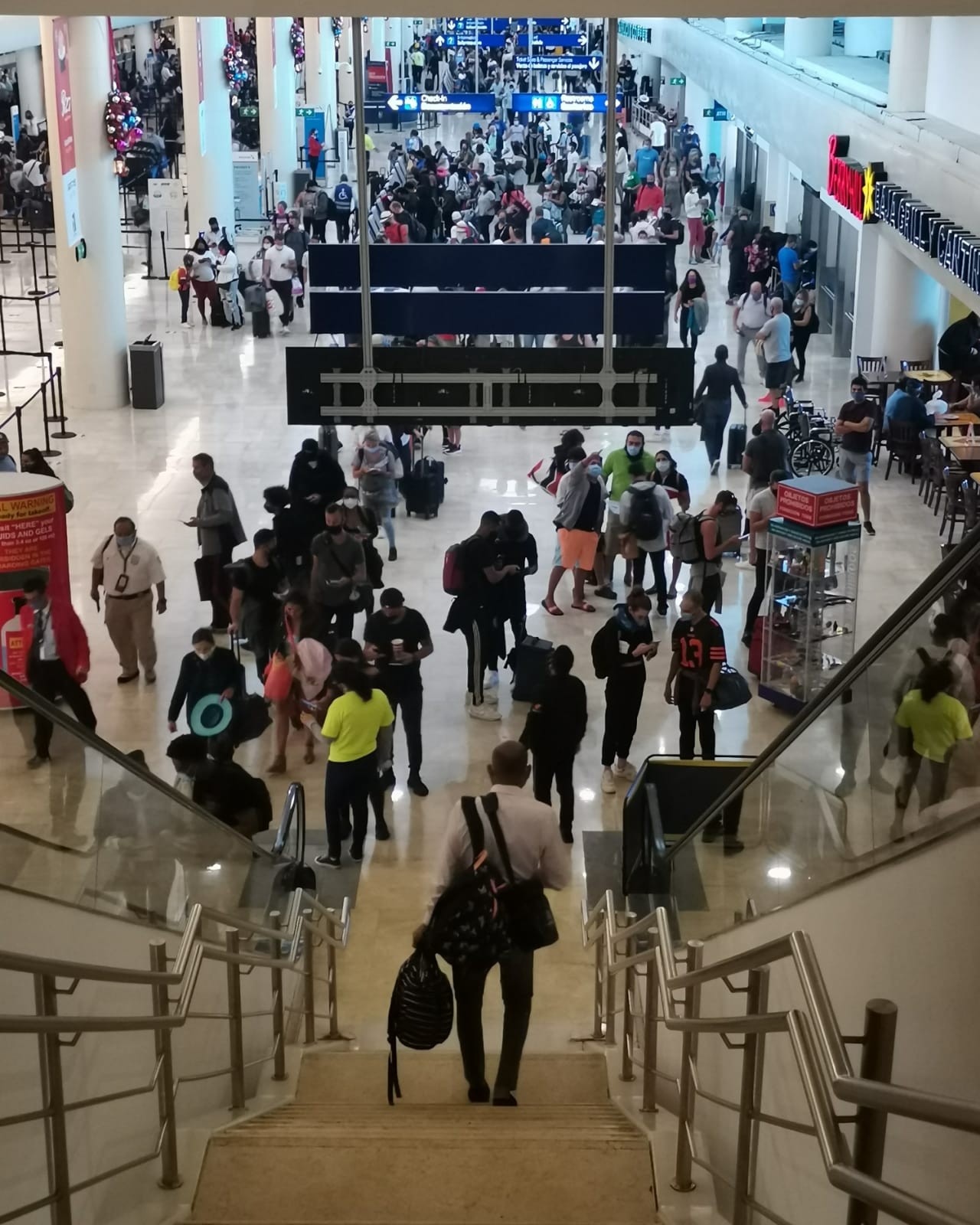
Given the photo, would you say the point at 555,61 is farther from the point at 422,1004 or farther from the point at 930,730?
the point at 930,730

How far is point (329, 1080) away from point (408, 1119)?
3.30ft

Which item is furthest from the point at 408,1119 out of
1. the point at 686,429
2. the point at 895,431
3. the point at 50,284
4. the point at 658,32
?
the point at 658,32

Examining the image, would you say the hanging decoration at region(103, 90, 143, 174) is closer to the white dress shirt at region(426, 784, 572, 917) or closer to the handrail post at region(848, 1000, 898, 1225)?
the white dress shirt at region(426, 784, 572, 917)

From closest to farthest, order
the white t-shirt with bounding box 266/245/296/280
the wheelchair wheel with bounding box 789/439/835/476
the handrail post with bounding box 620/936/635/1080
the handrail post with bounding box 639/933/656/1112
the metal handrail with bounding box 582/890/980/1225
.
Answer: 1. the metal handrail with bounding box 582/890/980/1225
2. the handrail post with bounding box 639/933/656/1112
3. the handrail post with bounding box 620/936/635/1080
4. the wheelchair wheel with bounding box 789/439/835/476
5. the white t-shirt with bounding box 266/245/296/280

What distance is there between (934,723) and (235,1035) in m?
2.73

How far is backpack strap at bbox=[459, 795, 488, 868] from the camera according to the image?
539 cm

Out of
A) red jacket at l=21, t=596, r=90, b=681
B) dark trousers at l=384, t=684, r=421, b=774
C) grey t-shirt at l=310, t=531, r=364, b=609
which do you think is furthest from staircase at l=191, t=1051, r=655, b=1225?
grey t-shirt at l=310, t=531, r=364, b=609

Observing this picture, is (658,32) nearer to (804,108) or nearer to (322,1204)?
(804,108)

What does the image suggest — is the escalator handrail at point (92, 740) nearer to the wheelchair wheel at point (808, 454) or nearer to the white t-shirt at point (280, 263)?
the wheelchair wheel at point (808, 454)

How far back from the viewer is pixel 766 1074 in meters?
4.02

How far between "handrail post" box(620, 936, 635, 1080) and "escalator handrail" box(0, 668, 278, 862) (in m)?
1.68

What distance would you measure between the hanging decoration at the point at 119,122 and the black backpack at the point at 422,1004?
50.4ft

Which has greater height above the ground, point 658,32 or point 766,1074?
point 658,32

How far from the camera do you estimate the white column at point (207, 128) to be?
1012 inches
